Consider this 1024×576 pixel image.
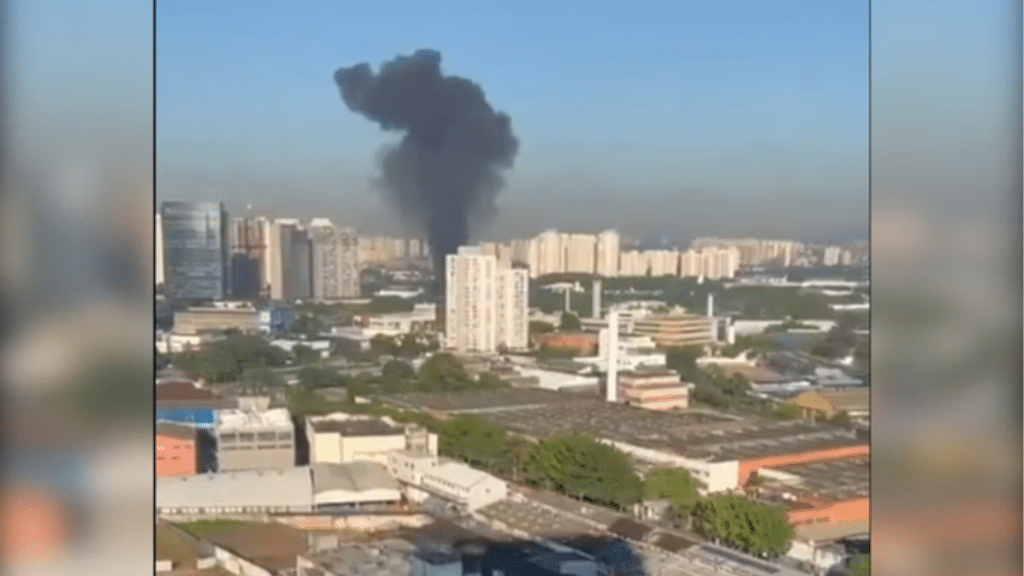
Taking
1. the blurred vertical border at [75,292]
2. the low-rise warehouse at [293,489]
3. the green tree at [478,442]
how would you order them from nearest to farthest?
the blurred vertical border at [75,292], the low-rise warehouse at [293,489], the green tree at [478,442]

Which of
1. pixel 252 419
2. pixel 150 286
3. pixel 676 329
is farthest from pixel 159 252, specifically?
pixel 676 329

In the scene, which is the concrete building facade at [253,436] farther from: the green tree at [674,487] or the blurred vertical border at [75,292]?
the green tree at [674,487]

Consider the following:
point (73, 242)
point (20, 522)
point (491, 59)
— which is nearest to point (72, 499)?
point (20, 522)

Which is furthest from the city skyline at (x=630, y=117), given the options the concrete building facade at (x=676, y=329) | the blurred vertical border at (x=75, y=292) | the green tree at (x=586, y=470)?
the green tree at (x=586, y=470)

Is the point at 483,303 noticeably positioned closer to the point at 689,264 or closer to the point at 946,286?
the point at 689,264

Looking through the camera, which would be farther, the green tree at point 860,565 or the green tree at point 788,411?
the green tree at point 788,411
